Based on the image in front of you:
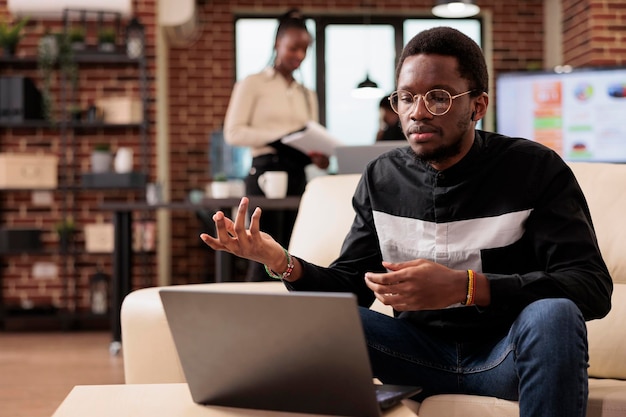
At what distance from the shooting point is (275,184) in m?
3.49

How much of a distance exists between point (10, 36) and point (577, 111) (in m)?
3.59

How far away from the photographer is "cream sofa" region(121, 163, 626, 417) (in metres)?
1.59

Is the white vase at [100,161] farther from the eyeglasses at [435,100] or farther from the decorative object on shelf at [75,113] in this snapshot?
the eyeglasses at [435,100]

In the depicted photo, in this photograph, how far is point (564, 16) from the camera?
6617 mm

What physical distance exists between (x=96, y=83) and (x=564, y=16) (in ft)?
12.0

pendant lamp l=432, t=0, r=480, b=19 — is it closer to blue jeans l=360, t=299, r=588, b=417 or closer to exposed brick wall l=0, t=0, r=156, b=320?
exposed brick wall l=0, t=0, r=156, b=320

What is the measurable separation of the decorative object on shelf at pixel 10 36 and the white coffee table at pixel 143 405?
4.50 metres

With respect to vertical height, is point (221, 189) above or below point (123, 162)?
below

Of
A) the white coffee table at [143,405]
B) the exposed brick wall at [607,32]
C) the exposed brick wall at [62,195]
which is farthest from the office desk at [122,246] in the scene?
the exposed brick wall at [607,32]

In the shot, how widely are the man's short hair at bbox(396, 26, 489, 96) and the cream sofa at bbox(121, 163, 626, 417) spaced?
0.58 m

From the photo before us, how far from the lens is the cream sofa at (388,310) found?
5.23ft

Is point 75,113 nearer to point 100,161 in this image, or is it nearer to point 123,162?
point 100,161

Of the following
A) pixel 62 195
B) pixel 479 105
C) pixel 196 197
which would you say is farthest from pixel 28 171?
pixel 479 105

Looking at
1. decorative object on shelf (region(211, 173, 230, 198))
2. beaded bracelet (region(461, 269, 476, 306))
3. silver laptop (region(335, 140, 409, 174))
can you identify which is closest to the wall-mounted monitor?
decorative object on shelf (region(211, 173, 230, 198))
